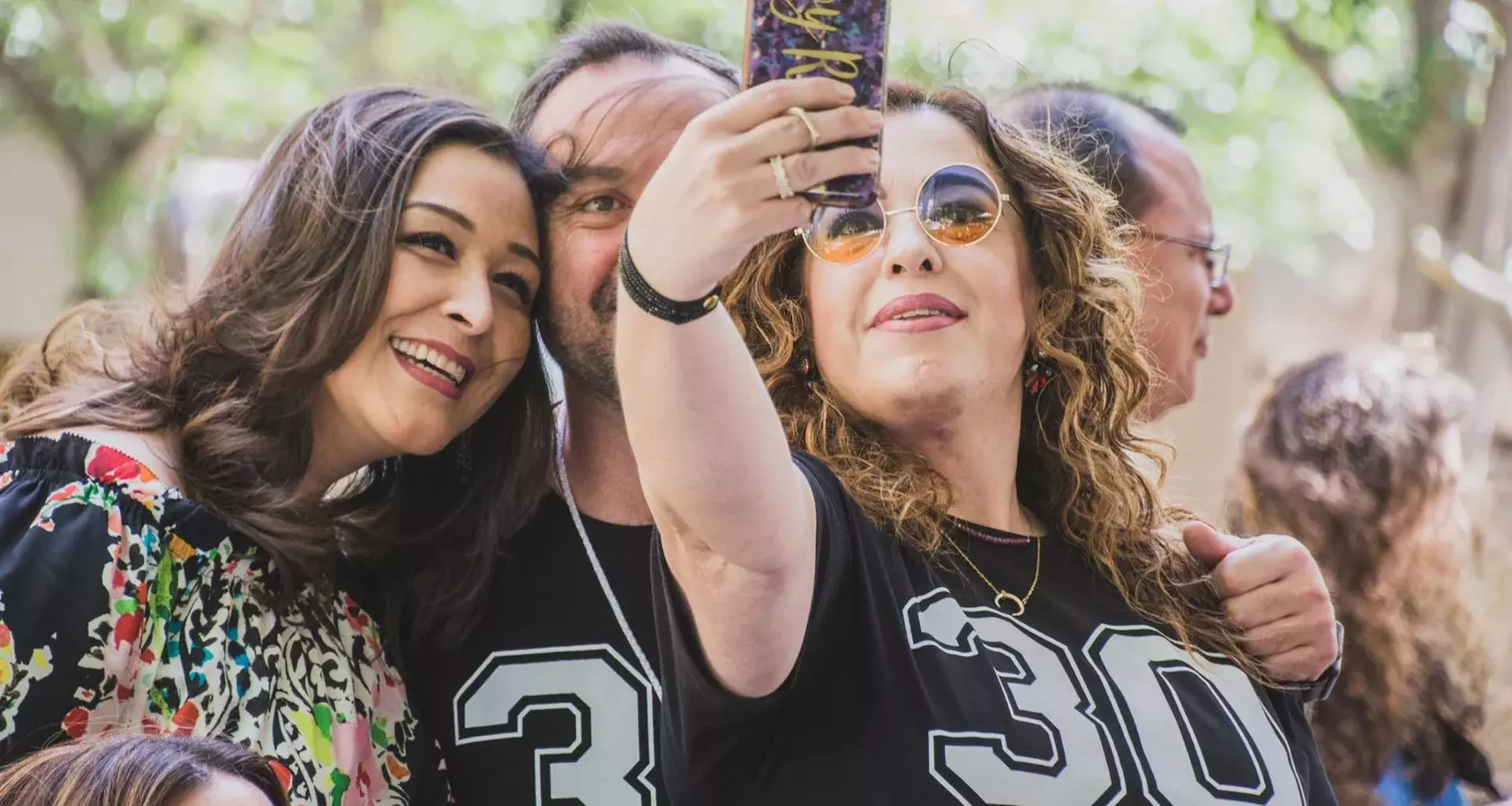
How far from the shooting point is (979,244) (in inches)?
77.2

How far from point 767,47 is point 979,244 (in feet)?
2.31

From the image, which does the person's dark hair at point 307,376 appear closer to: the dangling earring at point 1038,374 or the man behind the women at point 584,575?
the man behind the women at point 584,575

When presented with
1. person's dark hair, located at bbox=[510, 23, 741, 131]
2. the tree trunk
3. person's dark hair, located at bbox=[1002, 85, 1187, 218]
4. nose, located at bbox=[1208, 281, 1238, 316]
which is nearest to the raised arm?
person's dark hair, located at bbox=[510, 23, 741, 131]

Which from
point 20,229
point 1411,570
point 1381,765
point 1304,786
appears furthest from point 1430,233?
point 20,229

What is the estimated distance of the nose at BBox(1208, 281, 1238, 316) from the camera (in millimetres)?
3385

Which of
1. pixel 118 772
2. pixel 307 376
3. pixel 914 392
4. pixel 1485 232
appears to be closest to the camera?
pixel 118 772

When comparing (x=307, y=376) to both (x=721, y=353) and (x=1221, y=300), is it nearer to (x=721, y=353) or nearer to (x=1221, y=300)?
(x=721, y=353)

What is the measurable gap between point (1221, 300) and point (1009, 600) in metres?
1.78

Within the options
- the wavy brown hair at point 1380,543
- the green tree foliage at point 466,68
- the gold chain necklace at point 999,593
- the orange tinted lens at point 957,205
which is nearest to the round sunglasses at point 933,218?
the orange tinted lens at point 957,205

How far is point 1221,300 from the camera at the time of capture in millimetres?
3436

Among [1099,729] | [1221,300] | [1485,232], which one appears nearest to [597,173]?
[1099,729]

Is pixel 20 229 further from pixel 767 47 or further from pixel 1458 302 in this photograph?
pixel 767 47

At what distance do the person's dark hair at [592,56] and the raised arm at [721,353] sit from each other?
4.90 feet

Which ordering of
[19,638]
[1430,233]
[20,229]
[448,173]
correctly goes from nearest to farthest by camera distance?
[19,638]
[448,173]
[1430,233]
[20,229]
